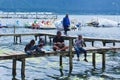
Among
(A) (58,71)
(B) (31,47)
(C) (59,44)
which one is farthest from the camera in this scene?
(A) (58,71)

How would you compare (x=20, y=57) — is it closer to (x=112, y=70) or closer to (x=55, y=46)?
(x=55, y=46)

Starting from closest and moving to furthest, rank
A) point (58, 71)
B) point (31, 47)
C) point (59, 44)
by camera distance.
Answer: point (31, 47)
point (59, 44)
point (58, 71)

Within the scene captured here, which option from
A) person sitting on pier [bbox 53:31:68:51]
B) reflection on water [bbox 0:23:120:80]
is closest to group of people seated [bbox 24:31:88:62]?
person sitting on pier [bbox 53:31:68:51]

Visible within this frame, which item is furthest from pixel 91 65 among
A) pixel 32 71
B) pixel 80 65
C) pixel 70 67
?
pixel 32 71

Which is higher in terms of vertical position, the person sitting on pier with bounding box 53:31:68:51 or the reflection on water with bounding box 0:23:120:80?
the person sitting on pier with bounding box 53:31:68:51

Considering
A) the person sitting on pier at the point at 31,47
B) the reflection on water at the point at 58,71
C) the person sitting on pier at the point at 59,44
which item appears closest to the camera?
the person sitting on pier at the point at 31,47

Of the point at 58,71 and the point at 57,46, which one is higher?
the point at 57,46

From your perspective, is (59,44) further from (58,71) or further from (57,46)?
(58,71)

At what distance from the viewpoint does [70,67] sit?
29984 millimetres

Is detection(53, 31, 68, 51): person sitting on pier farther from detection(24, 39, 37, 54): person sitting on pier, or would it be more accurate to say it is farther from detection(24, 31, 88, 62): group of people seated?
detection(24, 39, 37, 54): person sitting on pier

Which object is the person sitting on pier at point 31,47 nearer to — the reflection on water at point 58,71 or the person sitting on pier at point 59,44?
the reflection on water at point 58,71

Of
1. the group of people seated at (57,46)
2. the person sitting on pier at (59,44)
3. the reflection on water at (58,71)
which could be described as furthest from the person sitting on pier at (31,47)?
the person sitting on pier at (59,44)

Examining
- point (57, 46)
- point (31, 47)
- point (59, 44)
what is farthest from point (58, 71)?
point (31, 47)

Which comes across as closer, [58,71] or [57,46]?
[57,46]
